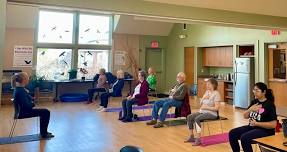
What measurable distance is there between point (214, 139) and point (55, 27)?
6690 millimetres

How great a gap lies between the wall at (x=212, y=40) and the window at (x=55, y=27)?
4181mm

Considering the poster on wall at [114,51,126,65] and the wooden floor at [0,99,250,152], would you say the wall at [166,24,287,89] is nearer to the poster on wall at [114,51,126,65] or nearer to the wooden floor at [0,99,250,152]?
the wooden floor at [0,99,250,152]

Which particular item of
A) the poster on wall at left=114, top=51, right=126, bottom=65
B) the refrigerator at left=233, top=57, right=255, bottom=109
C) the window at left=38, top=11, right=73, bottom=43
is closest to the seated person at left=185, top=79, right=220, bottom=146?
the refrigerator at left=233, top=57, right=255, bottom=109

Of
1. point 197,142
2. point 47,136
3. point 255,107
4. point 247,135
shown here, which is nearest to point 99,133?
point 47,136

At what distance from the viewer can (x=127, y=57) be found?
32.9ft

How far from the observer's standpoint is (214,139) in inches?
175

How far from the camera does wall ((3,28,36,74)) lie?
7.77m

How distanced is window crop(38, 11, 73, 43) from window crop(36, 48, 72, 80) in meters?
0.39

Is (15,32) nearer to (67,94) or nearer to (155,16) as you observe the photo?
(67,94)

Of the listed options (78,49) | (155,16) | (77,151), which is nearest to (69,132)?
(77,151)

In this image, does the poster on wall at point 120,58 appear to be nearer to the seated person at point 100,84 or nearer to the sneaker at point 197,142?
the seated person at point 100,84

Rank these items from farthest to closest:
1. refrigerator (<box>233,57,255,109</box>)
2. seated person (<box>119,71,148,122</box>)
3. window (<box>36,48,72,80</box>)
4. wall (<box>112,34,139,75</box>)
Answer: wall (<box>112,34,139,75</box>), window (<box>36,48,72,80</box>), refrigerator (<box>233,57,255,109</box>), seated person (<box>119,71,148,122</box>)

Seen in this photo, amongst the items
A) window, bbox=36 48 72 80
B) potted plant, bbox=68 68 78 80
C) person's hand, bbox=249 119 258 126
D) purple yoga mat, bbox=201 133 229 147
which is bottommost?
purple yoga mat, bbox=201 133 229 147

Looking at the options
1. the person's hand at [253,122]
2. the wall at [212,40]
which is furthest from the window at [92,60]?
the person's hand at [253,122]
